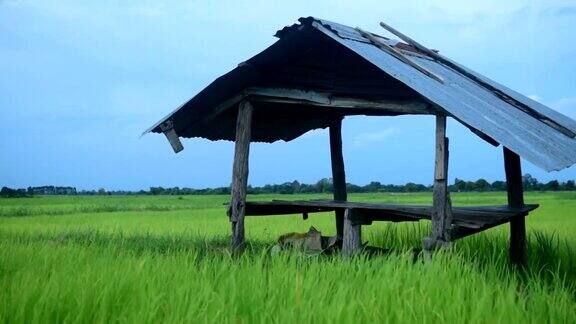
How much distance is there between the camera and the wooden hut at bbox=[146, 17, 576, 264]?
6.52 m

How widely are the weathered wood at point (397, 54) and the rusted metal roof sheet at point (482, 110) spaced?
0.46 feet

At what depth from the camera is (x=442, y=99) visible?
6180 mm

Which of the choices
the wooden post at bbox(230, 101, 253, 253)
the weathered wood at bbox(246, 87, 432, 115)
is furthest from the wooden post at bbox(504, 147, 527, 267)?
the wooden post at bbox(230, 101, 253, 253)

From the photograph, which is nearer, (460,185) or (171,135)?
(171,135)

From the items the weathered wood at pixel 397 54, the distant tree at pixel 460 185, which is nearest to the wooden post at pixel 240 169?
the weathered wood at pixel 397 54

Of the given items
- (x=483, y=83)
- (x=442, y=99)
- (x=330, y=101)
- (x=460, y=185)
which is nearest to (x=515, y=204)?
(x=483, y=83)

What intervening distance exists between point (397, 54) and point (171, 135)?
3105mm

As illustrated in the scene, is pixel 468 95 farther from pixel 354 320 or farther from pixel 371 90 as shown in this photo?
pixel 354 320

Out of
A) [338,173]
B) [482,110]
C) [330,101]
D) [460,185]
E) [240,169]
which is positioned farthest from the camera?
[460,185]

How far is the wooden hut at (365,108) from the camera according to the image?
652cm

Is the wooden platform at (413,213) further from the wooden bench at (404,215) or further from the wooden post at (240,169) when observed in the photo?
the wooden post at (240,169)

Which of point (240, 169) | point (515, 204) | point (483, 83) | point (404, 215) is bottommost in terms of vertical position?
point (404, 215)

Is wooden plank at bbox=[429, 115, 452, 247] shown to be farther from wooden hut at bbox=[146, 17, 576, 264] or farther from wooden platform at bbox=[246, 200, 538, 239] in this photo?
wooden platform at bbox=[246, 200, 538, 239]

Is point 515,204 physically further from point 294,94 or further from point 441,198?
point 294,94
